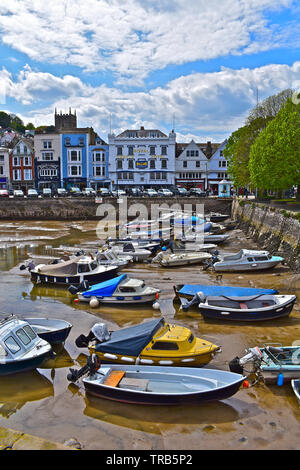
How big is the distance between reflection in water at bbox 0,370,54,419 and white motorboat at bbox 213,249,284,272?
14.2m

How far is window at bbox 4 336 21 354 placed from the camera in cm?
1169

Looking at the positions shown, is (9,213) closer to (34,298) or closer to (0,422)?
(34,298)

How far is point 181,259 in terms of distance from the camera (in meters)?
25.5

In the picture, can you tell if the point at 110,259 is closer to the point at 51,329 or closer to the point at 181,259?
the point at 181,259

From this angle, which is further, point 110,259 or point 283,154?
point 283,154

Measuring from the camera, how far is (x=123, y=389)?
9938mm

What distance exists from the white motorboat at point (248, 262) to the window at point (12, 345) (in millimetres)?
14518

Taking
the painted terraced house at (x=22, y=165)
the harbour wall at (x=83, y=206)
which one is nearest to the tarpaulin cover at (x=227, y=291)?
the harbour wall at (x=83, y=206)

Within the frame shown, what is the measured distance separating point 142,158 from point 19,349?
53.1 metres

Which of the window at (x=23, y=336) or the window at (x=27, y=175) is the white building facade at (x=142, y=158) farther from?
the window at (x=23, y=336)

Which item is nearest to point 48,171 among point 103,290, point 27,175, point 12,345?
point 27,175

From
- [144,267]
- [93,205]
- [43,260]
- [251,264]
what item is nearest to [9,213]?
[93,205]

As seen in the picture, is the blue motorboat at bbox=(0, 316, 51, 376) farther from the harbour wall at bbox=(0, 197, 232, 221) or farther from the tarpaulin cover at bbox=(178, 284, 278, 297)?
the harbour wall at bbox=(0, 197, 232, 221)

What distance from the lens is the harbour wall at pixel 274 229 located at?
24.1 meters
